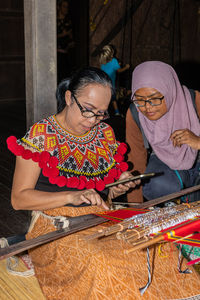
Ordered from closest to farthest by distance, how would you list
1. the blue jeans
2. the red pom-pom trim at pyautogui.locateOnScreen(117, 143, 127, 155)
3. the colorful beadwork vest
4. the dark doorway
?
the colorful beadwork vest
the red pom-pom trim at pyautogui.locateOnScreen(117, 143, 127, 155)
the blue jeans
the dark doorway

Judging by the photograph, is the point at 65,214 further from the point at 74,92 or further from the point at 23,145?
the point at 74,92

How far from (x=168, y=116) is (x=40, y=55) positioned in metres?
1.00

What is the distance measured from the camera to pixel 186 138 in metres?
2.70

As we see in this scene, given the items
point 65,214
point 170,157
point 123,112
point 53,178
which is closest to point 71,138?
point 53,178

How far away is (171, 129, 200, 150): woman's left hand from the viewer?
2.70 meters

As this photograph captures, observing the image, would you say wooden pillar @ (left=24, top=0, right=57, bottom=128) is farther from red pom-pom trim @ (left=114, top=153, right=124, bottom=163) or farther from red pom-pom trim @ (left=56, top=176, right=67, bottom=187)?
red pom-pom trim @ (left=56, top=176, right=67, bottom=187)

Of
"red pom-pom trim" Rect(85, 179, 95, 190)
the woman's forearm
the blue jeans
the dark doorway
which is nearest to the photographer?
the woman's forearm

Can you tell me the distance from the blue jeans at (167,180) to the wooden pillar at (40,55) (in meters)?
0.94

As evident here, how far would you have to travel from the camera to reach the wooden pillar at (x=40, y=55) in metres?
2.47

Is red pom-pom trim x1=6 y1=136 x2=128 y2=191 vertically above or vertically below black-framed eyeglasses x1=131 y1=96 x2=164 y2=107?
below

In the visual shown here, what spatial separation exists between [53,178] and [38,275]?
0.47m

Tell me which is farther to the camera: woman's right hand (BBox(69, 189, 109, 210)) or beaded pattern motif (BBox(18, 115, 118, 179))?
beaded pattern motif (BBox(18, 115, 118, 179))

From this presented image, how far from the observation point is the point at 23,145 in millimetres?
1941

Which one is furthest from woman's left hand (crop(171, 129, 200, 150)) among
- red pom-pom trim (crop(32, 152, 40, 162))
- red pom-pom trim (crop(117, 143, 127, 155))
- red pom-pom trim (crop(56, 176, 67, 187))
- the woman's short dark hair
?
red pom-pom trim (crop(32, 152, 40, 162))
